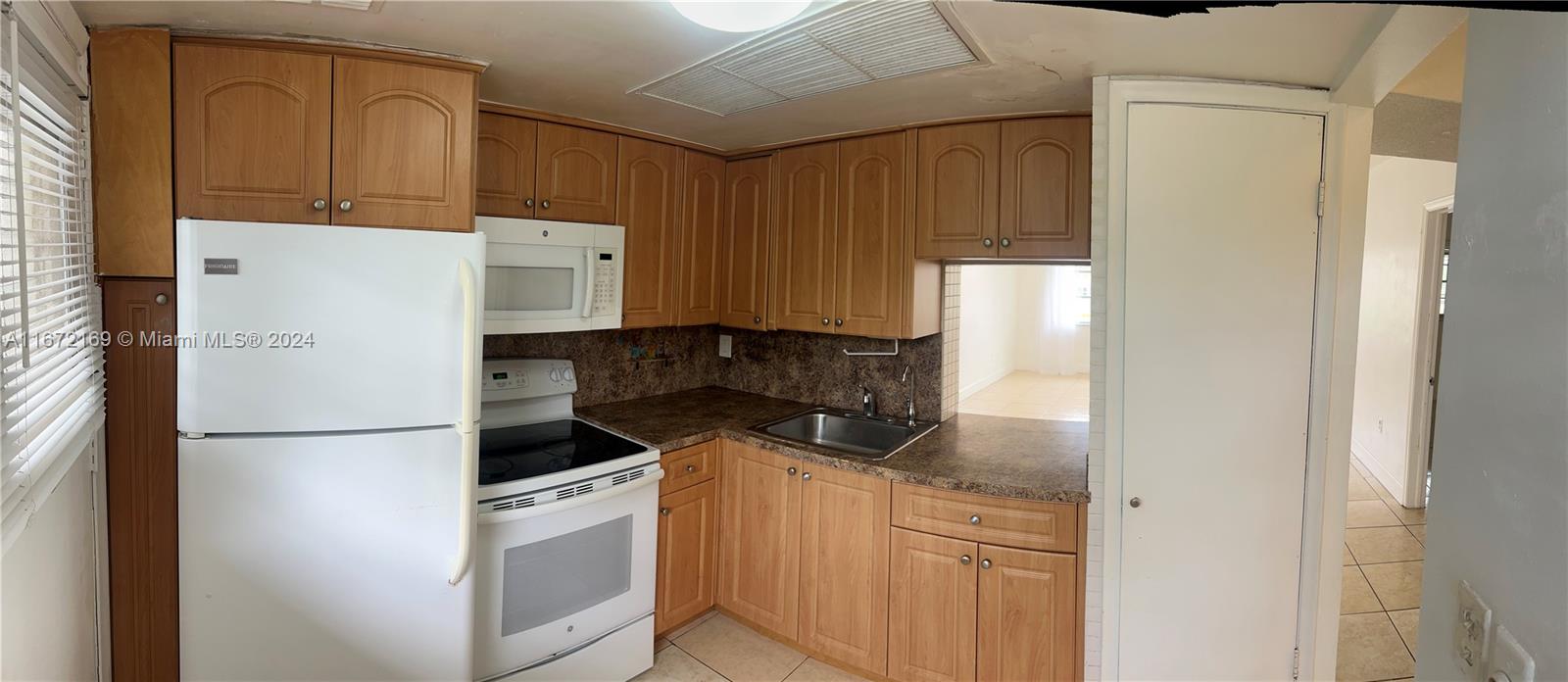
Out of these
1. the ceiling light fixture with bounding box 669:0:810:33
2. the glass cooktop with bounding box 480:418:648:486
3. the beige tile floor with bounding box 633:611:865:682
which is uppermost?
the ceiling light fixture with bounding box 669:0:810:33

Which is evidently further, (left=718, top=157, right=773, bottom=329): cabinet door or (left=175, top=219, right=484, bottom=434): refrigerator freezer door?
(left=718, top=157, right=773, bottom=329): cabinet door

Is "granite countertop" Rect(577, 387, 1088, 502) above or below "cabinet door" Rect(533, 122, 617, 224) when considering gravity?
below

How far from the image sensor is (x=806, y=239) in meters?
2.91

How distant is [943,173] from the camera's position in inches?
99.5

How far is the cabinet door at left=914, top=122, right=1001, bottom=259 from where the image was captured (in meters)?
2.45

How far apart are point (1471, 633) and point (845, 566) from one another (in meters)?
1.67

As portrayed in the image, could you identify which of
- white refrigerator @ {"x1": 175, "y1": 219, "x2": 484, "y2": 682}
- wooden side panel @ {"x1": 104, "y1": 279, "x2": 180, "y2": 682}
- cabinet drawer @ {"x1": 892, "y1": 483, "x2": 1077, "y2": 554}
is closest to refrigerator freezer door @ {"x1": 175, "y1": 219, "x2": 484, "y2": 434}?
white refrigerator @ {"x1": 175, "y1": 219, "x2": 484, "y2": 682}

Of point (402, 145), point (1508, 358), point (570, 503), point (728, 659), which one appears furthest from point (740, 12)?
point (728, 659)

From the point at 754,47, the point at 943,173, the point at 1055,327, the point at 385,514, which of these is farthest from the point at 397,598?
the point at 1055,327

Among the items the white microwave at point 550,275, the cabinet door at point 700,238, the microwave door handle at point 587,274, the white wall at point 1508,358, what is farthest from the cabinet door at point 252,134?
the white wall at point 1508,358

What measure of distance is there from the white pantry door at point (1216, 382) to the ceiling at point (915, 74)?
0.19 meters

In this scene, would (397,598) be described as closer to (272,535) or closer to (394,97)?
(272,535)

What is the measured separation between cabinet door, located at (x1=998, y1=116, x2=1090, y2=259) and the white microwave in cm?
145

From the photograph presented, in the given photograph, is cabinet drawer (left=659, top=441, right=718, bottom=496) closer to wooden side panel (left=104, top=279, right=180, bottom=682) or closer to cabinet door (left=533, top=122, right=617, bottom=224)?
cabinet door (left=533, top=122, right=617, bottom=224)
